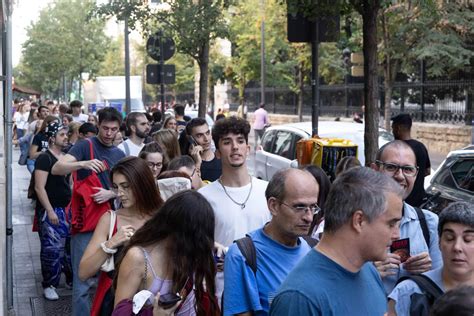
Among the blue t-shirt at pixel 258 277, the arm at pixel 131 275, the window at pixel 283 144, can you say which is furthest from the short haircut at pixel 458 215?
the window at pixel 283 144

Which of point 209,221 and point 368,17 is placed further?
point 368,17

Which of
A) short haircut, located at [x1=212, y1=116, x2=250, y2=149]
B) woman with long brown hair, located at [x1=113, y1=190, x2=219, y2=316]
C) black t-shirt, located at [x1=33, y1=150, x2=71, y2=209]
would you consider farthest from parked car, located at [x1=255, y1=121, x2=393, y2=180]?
woman with long brown hair, located at [x1=113, y1=190, x2=219, y2=316]

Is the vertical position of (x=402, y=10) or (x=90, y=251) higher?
(x=402, y=10)

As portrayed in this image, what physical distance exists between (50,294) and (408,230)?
5.89 m

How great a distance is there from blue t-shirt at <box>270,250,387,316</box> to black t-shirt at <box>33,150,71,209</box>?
6.77m

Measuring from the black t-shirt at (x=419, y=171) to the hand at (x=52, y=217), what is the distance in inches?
145

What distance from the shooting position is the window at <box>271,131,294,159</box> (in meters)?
16.3

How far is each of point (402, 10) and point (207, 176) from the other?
57.5ft

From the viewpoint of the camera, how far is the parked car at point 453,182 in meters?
10.1

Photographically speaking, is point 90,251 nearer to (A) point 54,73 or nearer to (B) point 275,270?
(B) point 275,270

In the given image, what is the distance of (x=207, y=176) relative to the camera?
8453mm

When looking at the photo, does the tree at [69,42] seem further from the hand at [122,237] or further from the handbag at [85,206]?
the hand at [122,237]

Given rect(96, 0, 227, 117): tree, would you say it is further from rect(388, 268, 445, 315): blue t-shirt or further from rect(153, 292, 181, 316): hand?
rect(388, 268, 445, 315): blue t-shirt

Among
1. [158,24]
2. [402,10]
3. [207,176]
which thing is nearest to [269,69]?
[402,10]
